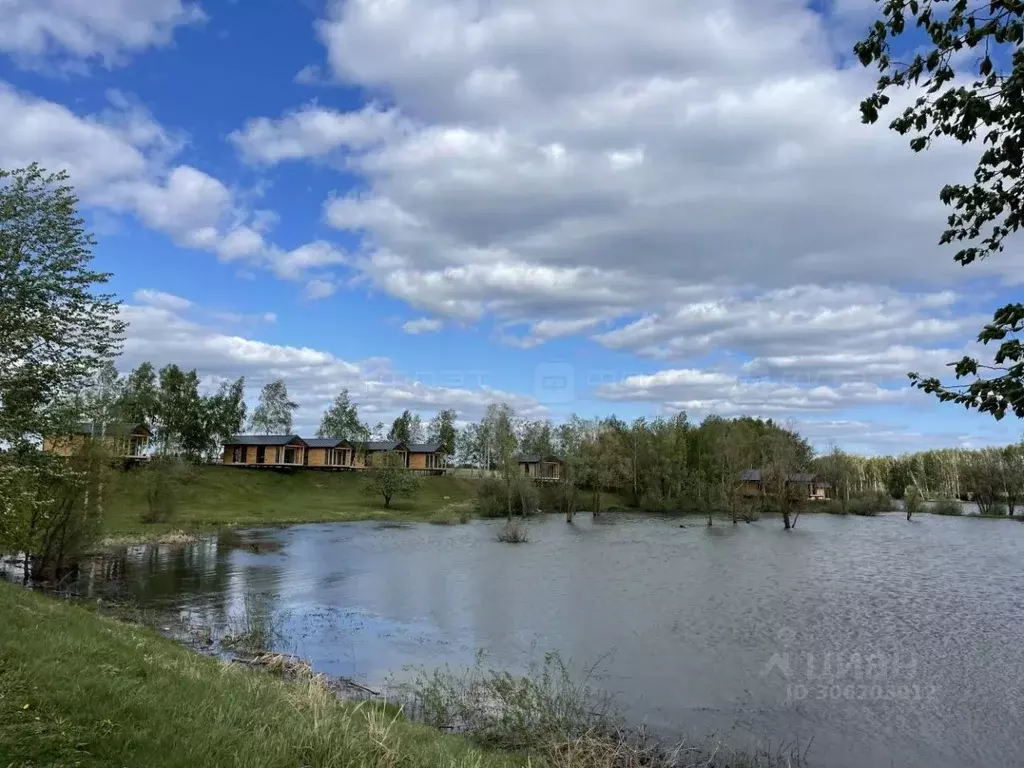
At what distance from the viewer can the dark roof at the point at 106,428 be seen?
825 inches

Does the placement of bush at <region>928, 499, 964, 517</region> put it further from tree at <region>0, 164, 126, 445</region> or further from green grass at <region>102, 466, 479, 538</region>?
tree at <region>0, 164, 126, 445</region>

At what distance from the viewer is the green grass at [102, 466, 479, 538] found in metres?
55.8

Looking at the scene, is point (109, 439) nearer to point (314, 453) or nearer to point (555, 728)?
point (555, 728)

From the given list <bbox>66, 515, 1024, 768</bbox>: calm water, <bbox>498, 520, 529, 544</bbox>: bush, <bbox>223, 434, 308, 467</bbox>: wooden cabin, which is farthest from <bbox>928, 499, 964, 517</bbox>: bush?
<bbox>223, 434, 308, 467</bbox>: wooden cabin

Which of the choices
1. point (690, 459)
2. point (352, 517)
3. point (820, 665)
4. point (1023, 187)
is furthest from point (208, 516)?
point (690, 459)

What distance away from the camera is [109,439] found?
35094 mm

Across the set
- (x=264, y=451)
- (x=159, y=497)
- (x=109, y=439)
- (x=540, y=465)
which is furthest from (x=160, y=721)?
(x=540, y=465)

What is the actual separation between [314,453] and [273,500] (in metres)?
26.5

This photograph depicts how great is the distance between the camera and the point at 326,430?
5369 inches

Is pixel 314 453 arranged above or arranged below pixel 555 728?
above

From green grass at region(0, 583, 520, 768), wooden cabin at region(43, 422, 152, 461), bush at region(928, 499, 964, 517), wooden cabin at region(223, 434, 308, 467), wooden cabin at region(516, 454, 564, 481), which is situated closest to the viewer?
green grass at region(0, 583, 520, 768)

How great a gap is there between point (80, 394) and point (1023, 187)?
21.6 meters

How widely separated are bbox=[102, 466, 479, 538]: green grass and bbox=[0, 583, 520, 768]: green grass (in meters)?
39.9

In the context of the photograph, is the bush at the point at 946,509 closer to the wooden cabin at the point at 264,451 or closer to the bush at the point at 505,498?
the bush at the point at 505,498
